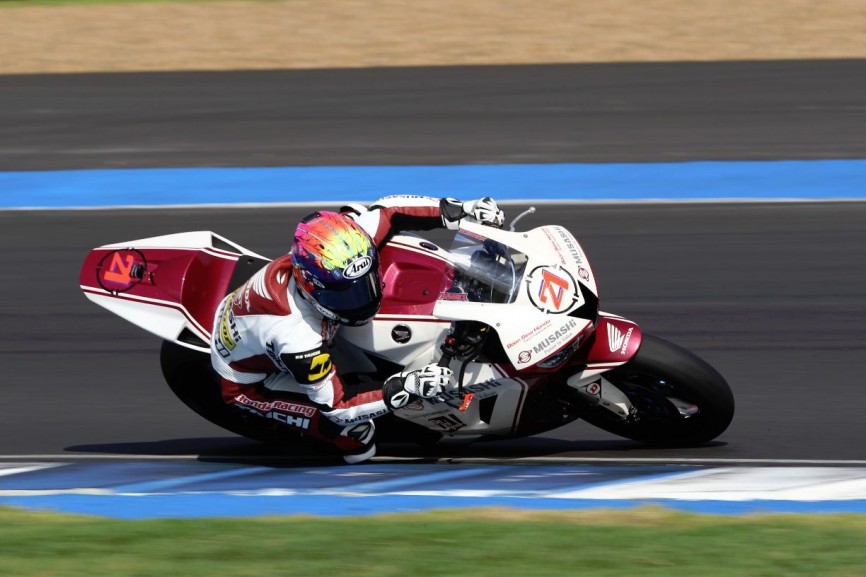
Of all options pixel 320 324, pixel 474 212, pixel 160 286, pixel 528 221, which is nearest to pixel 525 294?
pixel 474 212

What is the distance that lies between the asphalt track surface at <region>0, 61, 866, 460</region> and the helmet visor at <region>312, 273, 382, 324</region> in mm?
1243

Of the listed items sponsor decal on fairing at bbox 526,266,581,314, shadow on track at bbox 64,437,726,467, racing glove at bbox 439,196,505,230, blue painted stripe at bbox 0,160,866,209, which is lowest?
shadow on track at bbox 64,437,726,467

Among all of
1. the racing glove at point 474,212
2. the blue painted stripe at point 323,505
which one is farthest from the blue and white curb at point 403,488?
the racing glove at point 474,212

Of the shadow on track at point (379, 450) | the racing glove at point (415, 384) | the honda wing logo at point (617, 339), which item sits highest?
the honda wing logo at point (617, 339)

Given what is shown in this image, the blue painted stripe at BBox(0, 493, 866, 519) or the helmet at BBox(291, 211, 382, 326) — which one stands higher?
the helmet at BBox(291, 211, 382, 326)

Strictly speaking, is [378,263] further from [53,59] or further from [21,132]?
[53,59]

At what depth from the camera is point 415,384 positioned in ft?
20.3

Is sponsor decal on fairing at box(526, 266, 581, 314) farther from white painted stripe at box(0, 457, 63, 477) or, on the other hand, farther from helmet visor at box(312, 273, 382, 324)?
white painted stripe at box(0, 457, 63, 477)

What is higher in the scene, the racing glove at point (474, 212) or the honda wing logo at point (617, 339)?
the racing glove at point (474, 212)

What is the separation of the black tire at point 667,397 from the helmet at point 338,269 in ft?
3.94

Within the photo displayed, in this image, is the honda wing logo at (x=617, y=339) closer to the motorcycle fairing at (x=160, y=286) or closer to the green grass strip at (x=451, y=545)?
the green grass strip at (x=451, y=545)

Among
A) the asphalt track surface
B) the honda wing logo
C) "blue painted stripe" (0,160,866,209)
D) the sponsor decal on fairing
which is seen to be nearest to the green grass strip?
the honda wing logo

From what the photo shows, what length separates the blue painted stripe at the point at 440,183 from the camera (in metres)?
12.4

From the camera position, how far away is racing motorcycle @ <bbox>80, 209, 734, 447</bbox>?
6.21 m
